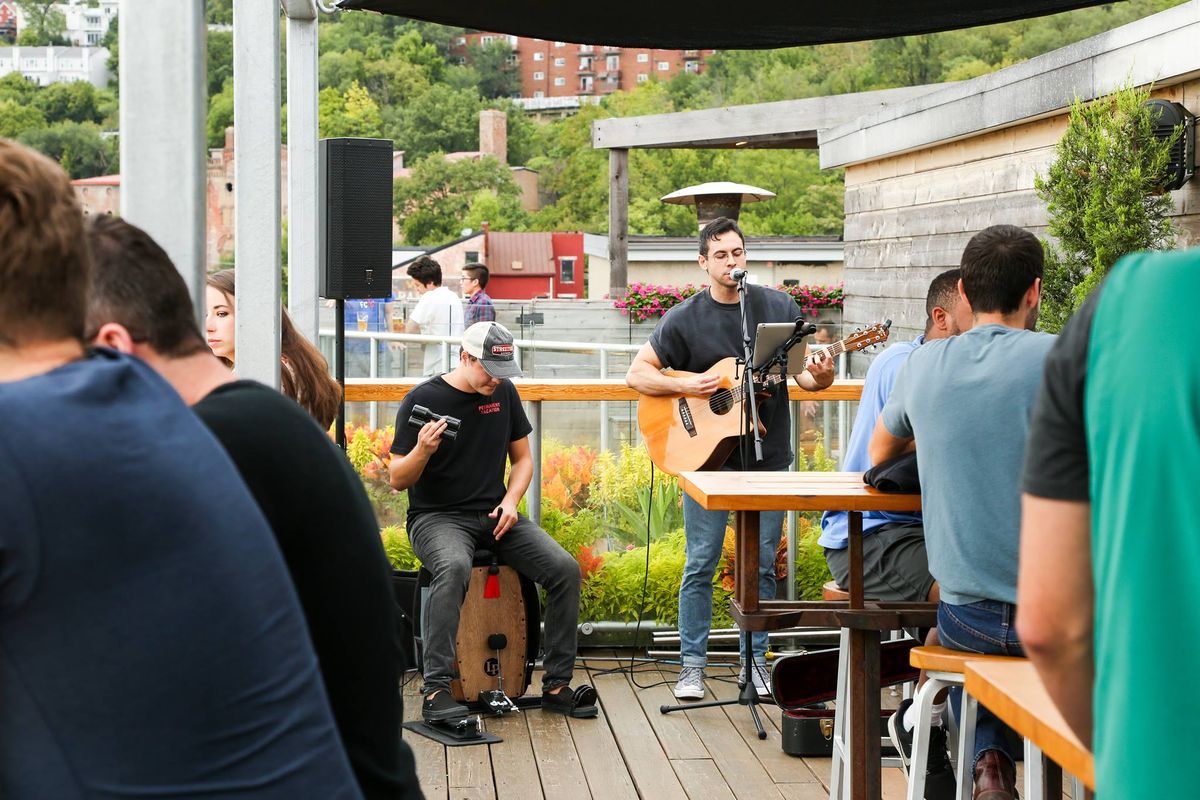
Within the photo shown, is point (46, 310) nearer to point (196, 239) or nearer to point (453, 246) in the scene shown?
point (196, 239)

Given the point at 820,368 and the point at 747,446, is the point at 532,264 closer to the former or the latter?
the point at 747,446

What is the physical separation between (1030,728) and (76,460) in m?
1.27

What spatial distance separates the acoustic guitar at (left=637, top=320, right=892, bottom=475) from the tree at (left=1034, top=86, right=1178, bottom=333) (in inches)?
39.8

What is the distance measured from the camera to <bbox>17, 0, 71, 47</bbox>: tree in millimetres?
143500

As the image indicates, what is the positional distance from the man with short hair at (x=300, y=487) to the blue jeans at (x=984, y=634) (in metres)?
1.75

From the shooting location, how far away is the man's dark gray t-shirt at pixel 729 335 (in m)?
5.06

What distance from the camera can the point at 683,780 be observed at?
4199 mm

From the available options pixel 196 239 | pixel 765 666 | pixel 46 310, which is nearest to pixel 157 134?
pixel 196 239

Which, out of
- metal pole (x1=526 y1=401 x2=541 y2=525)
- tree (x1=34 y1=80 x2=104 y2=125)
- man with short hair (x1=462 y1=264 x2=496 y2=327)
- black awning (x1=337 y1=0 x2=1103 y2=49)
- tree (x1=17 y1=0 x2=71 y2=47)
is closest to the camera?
black awning (x1=337 y1=0 x2=1103 y2=49)

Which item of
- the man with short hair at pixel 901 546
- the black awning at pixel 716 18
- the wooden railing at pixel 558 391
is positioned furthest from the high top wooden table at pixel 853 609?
the wooden railing at pixel 558 391

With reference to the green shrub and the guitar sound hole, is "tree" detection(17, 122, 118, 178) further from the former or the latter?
the guitar sound hole

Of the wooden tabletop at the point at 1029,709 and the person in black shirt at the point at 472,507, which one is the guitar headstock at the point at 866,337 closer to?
the person in black shirt at the point at 472,507

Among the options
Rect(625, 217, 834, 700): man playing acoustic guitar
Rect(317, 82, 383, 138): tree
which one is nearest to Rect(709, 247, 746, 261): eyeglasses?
Rect(625, 217, 834, 700): man playing acoustic guitar

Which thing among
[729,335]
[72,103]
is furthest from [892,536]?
[72,103]
